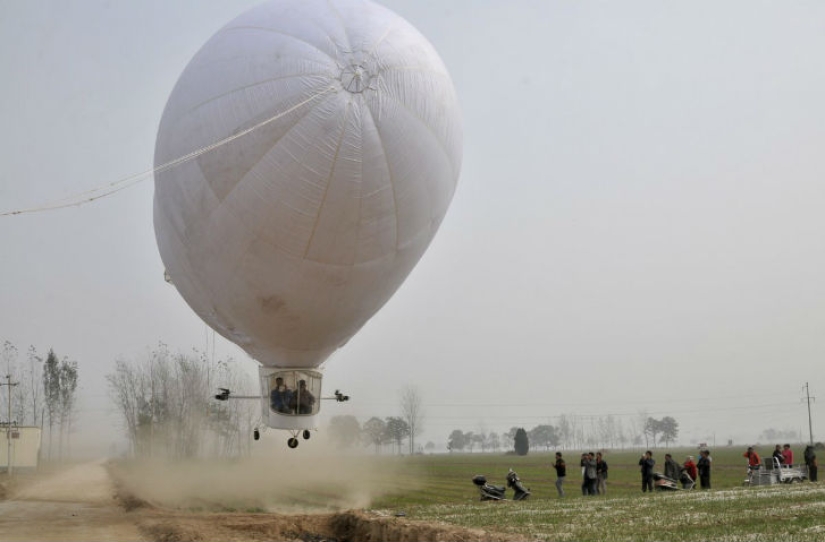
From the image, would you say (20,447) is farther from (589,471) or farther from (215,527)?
(589,471)

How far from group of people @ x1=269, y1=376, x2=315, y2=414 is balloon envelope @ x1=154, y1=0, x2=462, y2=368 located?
302cm

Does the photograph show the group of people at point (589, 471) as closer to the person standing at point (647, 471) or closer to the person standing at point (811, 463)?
the person standing at point (647, 471)

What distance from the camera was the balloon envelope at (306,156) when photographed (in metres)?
14.9

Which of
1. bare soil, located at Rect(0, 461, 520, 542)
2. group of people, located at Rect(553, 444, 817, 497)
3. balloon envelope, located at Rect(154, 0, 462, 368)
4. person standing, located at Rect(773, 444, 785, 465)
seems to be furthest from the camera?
person standing, located at Rect(773, 444, 785, 465)

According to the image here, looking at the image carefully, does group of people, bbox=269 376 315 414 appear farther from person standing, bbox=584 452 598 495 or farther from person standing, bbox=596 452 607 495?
person standing, bbox=596 452 607 495

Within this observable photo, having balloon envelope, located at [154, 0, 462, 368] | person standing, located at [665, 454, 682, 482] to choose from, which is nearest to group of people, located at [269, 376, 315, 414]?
balloon envelope, located at [154, 0, 462, 368]

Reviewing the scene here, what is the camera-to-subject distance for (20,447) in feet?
211

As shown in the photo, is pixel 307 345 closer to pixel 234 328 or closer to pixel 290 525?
pixel 234 328

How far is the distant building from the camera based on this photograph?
63.5 meters

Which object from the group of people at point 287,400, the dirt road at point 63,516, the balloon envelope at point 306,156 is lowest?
the dirt road at point 63,516

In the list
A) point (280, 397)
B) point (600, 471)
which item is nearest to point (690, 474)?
point (600, 471)

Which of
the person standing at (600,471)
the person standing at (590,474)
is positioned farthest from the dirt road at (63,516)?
the person standing at (600,471)

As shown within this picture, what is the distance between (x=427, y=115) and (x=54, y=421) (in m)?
104

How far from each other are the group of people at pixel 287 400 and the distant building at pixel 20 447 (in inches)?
2003
